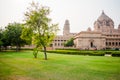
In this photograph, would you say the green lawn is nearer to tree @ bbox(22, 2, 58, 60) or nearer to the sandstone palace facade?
tree @ bbox(22, 2, 58, 60)

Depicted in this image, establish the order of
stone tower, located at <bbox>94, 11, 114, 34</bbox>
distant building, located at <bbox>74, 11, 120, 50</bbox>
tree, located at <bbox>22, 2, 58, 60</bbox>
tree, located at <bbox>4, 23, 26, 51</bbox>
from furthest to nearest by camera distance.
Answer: stone tower, located at <bbox>94, 11, 114, 34</bbox> → distant building, located at <bbox>74, 11, 120, 50</bbox> → tree, located at <bbox>4, 23, 26, 51</bbox> → tree, located at <bbox>22, 2, 58, 60</bbox>

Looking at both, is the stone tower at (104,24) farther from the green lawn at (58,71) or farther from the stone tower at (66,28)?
the green lawn at (58,71)

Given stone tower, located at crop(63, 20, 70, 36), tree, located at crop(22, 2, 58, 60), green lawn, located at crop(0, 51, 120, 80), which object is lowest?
green lawn, located at crop(0, 51, 120, 80)

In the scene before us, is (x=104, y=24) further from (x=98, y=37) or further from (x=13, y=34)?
(x=13, y=34)

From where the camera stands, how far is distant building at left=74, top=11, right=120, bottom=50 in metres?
68.4

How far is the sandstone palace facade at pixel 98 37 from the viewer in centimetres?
6844

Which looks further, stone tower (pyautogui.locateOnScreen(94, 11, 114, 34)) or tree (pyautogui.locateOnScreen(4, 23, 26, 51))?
stone tower (pyautogui.locateOnScreen(94, 11, 114, 34))

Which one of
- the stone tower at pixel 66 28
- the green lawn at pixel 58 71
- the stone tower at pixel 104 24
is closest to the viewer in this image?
the green lawn at pixel 58 71

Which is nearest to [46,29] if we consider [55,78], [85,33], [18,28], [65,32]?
[55,78]

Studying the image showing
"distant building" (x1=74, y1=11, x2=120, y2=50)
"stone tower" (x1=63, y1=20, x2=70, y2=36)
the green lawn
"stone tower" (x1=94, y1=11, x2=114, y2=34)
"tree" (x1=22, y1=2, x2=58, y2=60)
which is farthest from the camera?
"stone tower" (x1=63, y1=20, x2=70, y2=36)

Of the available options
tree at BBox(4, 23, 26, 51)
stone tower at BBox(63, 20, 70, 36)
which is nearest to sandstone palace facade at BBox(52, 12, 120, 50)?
stone tower at BBox(63, 20, 70, 36)

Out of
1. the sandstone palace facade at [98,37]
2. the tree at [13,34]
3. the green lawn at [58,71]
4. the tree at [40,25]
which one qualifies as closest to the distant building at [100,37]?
the sandstone palace facade at [98,37]

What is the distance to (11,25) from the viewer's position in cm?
4612

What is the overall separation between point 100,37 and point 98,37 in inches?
34.8
